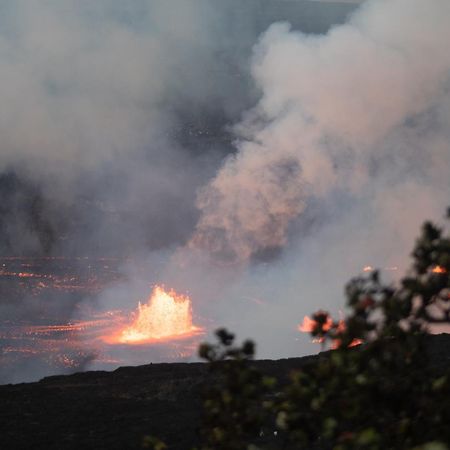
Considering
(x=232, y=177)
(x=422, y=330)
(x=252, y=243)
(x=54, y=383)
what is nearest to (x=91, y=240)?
(x=252, y=243)

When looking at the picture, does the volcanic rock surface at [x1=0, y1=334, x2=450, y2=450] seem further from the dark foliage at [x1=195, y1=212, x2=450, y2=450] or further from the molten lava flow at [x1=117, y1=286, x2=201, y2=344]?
the molten lava flow at [x1=117, y1=286, x2=201, y2=344]

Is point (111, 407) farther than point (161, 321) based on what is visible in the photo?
No

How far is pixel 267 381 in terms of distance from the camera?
4062 millimetres

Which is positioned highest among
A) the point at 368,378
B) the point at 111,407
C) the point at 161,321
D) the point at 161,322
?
the point at 161,321

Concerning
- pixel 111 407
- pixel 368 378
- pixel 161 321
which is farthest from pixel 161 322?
pixel 368 378

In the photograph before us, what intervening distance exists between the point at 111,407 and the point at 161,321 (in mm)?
32917

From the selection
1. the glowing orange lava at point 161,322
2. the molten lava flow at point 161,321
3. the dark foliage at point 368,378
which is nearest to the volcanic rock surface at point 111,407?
the dark foliage at point 368,378

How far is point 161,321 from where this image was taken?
49.9m

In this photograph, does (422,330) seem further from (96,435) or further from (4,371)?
(4,371)

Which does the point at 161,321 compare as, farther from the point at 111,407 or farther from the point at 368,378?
the point at 368,378

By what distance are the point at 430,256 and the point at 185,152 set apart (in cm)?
13602

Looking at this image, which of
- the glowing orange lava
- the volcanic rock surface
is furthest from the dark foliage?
the glowing orange lava

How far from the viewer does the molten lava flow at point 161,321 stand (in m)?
45.7

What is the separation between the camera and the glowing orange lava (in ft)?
149
